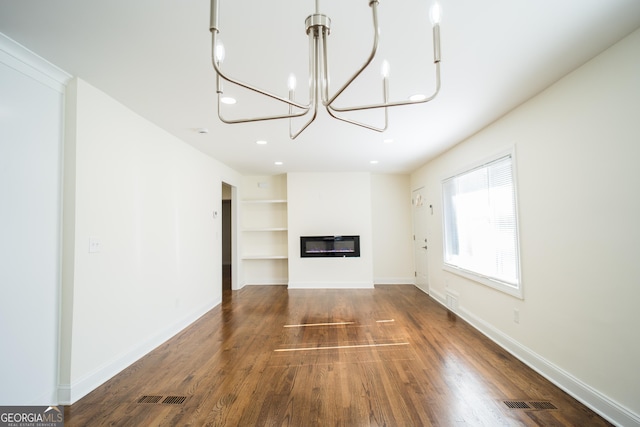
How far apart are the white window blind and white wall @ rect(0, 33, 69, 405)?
13.2 ft

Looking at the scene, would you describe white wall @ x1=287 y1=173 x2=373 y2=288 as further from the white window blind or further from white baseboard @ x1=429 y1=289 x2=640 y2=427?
white baseboard @ x1=429 y1=289 x2=640 y2=427

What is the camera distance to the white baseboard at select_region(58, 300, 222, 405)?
212 cm

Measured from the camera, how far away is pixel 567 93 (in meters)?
2.24

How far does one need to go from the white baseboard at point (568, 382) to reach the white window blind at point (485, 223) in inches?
22.9

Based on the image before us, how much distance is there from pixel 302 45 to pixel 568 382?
10.4 ft

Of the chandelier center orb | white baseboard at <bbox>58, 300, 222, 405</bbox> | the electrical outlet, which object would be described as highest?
the chandelier center orb

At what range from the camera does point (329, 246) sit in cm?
607

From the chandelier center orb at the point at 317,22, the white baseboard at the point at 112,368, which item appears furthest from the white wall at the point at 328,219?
the chandelier center orb at the point at 317,22

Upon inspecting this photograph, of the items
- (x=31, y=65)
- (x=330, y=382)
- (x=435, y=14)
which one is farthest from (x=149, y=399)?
(x=435, y=14)

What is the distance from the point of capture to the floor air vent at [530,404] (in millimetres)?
2025

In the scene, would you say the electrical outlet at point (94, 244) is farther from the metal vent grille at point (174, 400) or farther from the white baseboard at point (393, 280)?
the white baseboard at point (393, 280)

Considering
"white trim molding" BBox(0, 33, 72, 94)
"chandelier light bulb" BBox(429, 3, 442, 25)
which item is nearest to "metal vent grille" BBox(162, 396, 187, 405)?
"white trim molding" BBox(0, 33, 72, 94)

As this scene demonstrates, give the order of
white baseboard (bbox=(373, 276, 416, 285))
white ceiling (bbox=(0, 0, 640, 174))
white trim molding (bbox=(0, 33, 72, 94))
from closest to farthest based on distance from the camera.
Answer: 1. white ceiling (bbox=(0, 0, 640, 174))
2. white trim molding (bbox=(0, 33, 72, 94))
3. white baseboard (bbox=(373, 276, 416, 285))

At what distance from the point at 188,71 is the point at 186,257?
8.32ft
